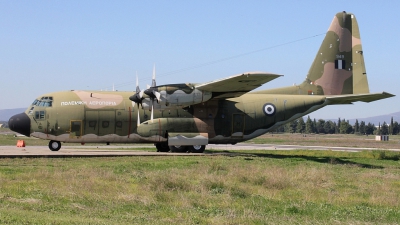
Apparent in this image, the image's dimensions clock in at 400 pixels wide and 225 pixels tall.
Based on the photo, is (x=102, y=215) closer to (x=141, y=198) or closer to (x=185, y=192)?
(x=141, y=198)

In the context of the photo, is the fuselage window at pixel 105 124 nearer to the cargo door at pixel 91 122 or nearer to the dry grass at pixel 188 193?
the cargo door at pixel 91 122

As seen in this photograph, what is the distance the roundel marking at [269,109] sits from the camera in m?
36.6

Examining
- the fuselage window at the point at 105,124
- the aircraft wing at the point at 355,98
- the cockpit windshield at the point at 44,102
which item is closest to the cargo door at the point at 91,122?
the fuselage window at the point at 105,124

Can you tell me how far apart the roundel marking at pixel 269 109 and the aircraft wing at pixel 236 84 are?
340 centimetres

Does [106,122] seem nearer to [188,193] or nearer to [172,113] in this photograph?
[172,113]

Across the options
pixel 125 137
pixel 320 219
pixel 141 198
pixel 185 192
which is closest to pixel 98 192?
pixel 141 198

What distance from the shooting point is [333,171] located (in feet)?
86.9

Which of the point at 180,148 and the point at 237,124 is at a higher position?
the point at 237,124

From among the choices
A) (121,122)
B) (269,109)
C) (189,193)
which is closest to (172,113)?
(121,122)

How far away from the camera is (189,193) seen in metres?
18.0

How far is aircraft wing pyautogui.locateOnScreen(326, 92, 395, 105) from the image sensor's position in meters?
33.9

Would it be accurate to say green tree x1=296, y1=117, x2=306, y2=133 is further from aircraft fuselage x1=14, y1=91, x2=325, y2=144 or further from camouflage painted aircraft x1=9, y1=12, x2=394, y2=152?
aircraft fuselage x1=14, y1=91, x2=325, y2=144

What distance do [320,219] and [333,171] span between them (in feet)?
42.1

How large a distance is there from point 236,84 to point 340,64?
1119cm
